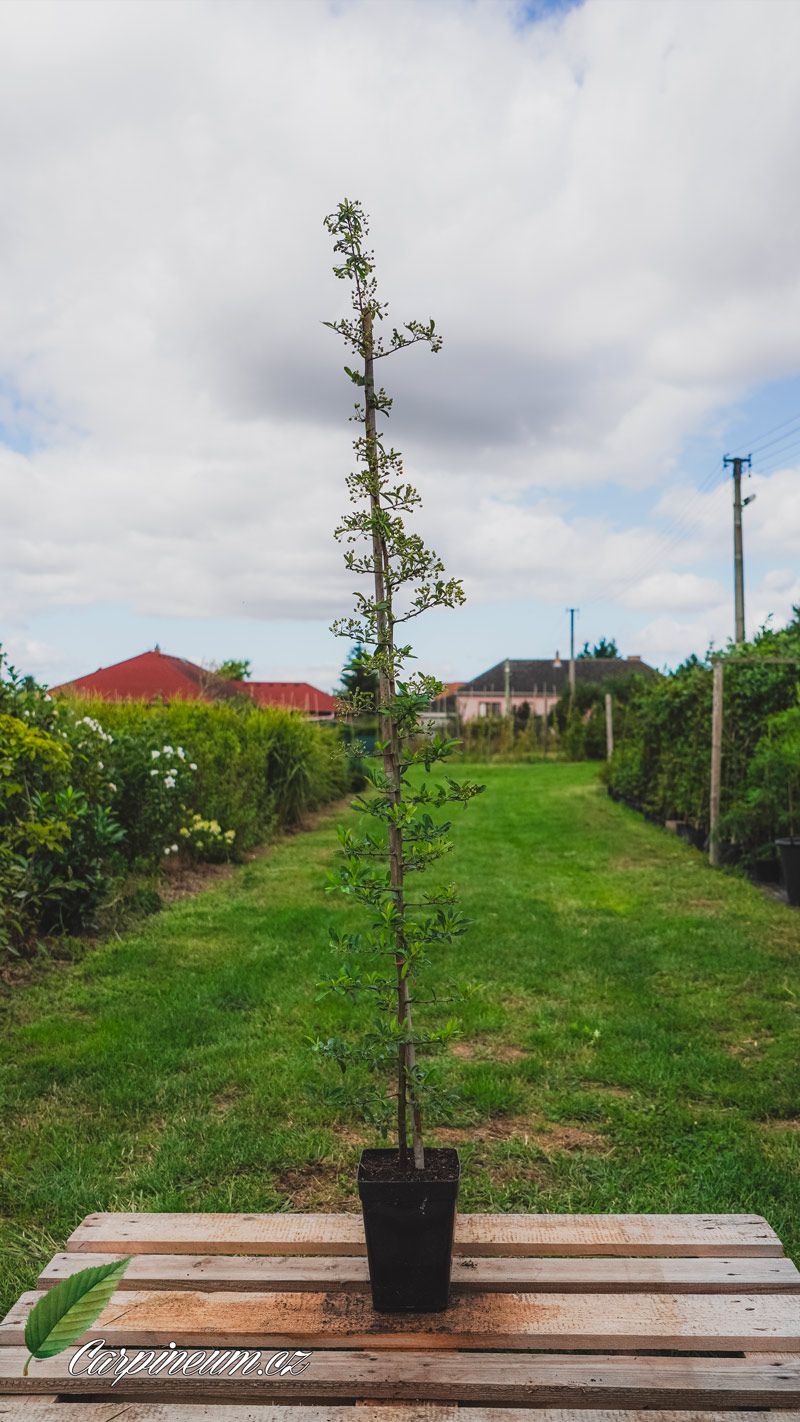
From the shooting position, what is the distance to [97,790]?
6.21 m

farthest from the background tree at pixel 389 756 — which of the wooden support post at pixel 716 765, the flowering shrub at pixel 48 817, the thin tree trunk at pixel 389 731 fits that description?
the wooden support post at pixel 716 765

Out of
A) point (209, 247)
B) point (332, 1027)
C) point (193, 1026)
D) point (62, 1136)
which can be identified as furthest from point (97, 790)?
point (209, 247)

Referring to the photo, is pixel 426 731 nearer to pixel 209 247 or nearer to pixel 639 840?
pixel 209 247

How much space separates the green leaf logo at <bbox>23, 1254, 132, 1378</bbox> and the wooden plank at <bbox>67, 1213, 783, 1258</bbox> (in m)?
1.56

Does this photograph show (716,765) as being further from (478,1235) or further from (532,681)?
(532,681)

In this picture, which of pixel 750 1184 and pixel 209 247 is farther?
pixel 209 247

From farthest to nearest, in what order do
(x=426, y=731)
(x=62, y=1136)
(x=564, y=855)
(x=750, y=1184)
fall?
1. (x=564, y=855)
2. (x=62, y=1136)
3. (x=750, y=1184)
4. (x=426, y=731)

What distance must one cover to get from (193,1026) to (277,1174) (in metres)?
1.55

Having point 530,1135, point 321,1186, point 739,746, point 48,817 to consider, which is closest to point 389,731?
point 321,1186

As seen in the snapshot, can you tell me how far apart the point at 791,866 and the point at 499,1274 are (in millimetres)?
5655

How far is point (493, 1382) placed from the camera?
167cm

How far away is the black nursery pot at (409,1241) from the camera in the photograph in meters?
1.89

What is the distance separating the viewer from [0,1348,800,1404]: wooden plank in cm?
166

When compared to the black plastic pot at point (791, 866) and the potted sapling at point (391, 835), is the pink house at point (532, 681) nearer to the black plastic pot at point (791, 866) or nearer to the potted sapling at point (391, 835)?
the black plastic pot at point (791, 866)
